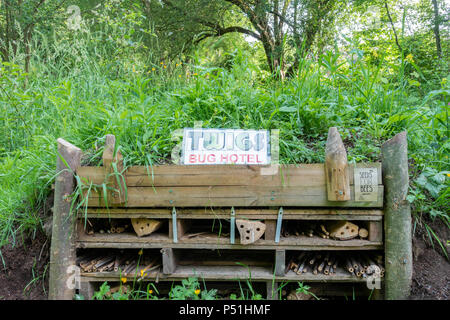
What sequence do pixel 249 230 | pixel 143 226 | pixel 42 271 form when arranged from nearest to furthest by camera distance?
pixel 249 230, pixel 143 226, pixel 42 271

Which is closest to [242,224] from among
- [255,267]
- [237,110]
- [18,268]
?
[255,267]

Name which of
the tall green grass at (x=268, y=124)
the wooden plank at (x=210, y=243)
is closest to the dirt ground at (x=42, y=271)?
the tall green grass at (x=268, y=124)

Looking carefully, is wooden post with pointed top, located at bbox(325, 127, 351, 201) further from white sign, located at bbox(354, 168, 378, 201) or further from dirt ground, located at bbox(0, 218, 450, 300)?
dirt ground, located at bbox(0, 218, 450, 300)

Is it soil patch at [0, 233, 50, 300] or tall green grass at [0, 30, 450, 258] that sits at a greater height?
tall green grass at [0, 30, 450, 258]

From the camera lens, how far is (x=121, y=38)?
3.68m

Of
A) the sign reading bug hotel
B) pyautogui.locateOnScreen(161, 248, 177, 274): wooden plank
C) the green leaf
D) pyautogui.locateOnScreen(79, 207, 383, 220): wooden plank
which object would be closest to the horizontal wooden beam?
pyautogui.locateOnScreen(79, 207, 383, 220): wooden plank

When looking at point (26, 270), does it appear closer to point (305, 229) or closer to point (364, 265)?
point (305, 229)

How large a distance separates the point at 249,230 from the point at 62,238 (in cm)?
129

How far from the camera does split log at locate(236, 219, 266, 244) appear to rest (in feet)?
6.40

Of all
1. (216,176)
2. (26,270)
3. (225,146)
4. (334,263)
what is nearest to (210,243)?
(216,176)

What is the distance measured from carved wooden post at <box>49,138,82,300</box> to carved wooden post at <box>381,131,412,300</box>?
2163mm

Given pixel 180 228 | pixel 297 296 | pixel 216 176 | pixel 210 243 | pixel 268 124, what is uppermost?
pixel 268 124

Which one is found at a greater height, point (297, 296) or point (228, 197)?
point (228, 197)

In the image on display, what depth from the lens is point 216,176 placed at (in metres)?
1.95
